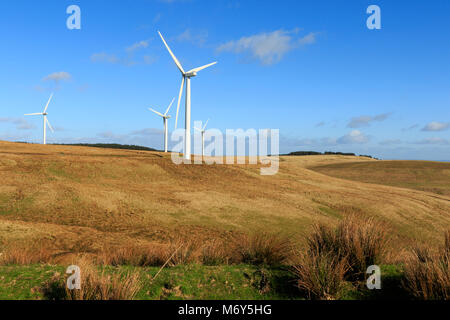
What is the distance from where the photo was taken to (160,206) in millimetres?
25359

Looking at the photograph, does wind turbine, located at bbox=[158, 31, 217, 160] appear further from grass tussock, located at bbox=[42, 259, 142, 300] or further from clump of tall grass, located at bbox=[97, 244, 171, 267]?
grass tussock, located at bbox=[42, 259, 142, 300]

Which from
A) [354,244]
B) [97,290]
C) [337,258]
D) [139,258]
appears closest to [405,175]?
[354,244]

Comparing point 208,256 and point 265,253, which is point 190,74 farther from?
point 265,253

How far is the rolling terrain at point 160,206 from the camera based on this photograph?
62.4 ft

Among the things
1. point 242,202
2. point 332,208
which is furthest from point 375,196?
point 242,202

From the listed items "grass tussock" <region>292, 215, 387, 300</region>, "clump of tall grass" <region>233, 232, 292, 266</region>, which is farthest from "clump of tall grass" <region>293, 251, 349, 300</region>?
"clump of tall grass" <region>233, 232, 292, 266</region>

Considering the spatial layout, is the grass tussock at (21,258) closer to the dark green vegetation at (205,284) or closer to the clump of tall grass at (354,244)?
the dark green vegetation at (205,284)

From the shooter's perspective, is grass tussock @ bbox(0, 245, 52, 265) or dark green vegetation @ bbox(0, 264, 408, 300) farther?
grass tussock @ bbox(0, 245, 52, 265)

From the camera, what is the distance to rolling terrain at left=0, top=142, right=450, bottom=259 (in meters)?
19.0

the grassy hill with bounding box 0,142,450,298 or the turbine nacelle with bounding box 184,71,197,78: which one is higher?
the turbine nacelle with bounding box 184,71,197,78

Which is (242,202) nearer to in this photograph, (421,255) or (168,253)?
(168,253)

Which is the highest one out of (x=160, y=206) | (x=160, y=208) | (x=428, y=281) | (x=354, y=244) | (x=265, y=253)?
(x=354, y=244)

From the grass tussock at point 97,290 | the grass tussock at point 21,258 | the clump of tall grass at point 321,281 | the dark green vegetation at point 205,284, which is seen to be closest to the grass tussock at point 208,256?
the dark green vegetation at point 205,284
